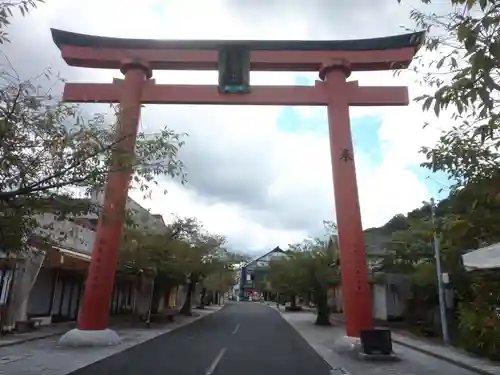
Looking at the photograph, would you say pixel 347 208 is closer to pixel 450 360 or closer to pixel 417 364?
pixel 417 364

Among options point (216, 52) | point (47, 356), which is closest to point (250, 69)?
point (216, 52)

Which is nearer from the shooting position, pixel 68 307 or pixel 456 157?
pixel 456 157

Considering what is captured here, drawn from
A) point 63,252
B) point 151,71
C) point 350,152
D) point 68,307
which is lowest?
point 68,307

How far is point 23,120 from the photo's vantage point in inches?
252

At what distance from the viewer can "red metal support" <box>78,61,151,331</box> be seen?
790cm

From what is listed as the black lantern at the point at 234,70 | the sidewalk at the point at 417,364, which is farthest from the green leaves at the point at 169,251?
the sidewalk at the point at 417,364

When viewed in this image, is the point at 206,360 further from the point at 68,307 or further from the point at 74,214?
the point at 68,307

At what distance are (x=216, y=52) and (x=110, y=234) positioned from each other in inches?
285

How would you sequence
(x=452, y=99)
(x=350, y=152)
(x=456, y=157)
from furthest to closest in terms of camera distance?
(x=350, y=152) → (x=456, y=157) → (x=452, y=99)

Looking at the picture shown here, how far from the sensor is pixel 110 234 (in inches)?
608

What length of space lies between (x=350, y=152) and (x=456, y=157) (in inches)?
361

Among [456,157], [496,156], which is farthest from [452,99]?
[496,156]

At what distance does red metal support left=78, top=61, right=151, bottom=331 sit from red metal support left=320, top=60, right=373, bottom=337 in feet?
21.5

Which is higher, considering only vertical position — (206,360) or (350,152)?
(350,152)
